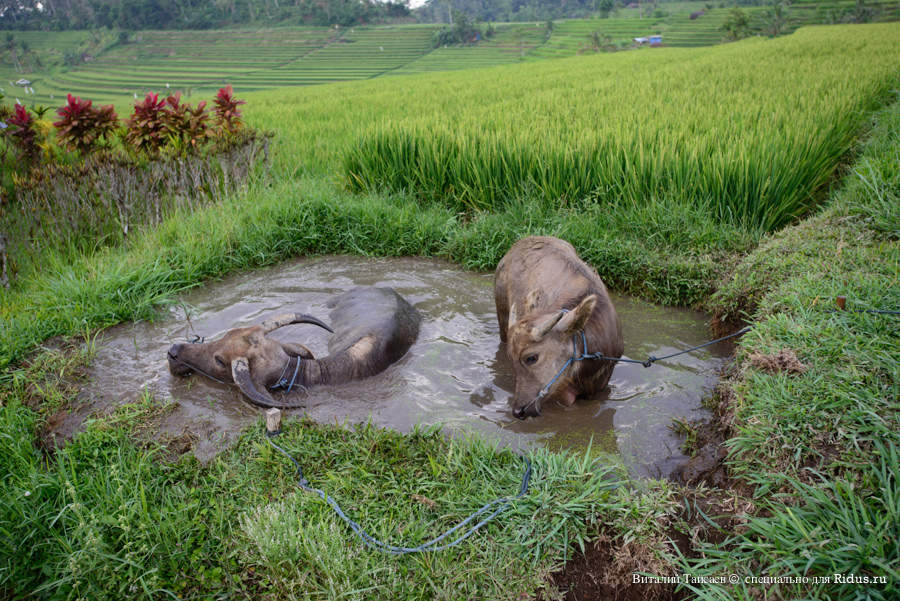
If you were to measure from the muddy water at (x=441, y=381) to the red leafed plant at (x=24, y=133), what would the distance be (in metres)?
4.54

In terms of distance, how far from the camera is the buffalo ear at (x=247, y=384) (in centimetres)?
339

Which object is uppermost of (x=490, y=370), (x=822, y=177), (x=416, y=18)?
(x=416, y=18)

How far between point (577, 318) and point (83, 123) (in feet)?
24.4

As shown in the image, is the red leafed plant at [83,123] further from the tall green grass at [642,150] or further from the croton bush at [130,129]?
the tall green grass at [642,150]

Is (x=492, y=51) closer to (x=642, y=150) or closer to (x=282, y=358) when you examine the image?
(x=642, y=150)

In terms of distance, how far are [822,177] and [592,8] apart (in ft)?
264

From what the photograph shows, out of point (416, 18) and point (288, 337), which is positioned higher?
point (416, 18)

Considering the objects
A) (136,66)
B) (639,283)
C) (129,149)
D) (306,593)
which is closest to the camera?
(306,593)

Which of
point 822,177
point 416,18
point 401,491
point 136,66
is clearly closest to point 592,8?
point 416,18

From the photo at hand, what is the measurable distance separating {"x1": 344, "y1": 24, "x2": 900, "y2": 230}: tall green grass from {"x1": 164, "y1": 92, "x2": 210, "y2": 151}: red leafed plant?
199cm

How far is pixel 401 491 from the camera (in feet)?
8.95

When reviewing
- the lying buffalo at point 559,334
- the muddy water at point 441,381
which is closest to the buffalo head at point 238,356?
the muddy water at point 441,381

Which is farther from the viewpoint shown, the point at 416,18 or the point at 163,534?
the point at 416,18

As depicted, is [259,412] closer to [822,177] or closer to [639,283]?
[639,283]
